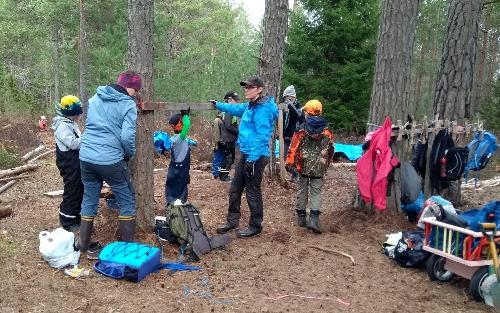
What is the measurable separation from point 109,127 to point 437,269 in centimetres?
401

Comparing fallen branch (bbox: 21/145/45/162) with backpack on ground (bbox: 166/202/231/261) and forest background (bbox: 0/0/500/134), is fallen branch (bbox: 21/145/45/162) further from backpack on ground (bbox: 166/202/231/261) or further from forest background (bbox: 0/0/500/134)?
backpack on ground (bbox: 166/202/231/261)

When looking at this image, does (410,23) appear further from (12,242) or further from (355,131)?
(355,131)

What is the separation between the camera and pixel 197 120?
19.8 metres

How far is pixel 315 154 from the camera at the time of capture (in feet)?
21.5

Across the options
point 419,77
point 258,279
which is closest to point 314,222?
point 258,279

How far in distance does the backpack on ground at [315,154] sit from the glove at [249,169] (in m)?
0.83

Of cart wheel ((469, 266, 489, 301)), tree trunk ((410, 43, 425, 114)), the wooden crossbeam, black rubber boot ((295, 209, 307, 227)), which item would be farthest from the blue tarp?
tree trunk ((410, 43, 425, 114))

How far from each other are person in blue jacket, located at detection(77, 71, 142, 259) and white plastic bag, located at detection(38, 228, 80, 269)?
22cm

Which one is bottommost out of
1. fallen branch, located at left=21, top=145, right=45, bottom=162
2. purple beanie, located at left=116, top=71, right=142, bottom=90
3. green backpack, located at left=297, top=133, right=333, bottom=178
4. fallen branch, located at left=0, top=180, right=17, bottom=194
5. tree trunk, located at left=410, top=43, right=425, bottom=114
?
fallen branch, located at left=0, top=180, right=17, bottom=194

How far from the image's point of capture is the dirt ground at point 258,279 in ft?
14.2

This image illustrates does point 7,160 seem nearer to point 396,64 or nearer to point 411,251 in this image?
point 396,64

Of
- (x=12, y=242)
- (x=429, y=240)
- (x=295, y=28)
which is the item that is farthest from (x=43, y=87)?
(x=429, y=240)

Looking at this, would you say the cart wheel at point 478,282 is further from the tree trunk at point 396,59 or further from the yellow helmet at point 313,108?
the tree trunk at point 396,59

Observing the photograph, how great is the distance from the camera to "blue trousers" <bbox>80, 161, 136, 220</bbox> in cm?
503
